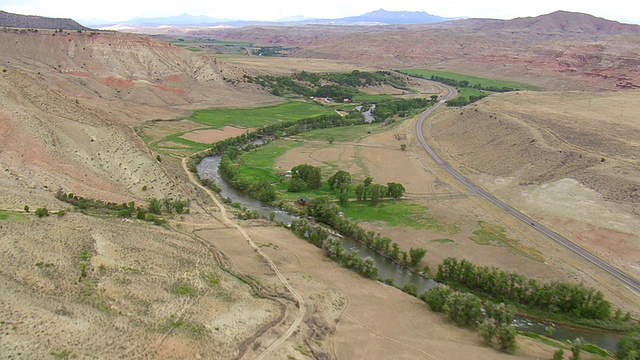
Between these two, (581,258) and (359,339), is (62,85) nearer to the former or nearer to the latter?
(359,339)

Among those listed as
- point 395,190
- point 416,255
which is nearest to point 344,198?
point 395,190

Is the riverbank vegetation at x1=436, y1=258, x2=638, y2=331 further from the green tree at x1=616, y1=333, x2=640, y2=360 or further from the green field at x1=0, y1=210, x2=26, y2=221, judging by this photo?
the green field at x1=0, y1=210, x2=26, y2=221

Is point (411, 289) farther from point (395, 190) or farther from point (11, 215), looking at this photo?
point (11, 215)

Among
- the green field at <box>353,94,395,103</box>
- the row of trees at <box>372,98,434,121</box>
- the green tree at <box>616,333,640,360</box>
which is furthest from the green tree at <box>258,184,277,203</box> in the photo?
the green field at <box>353,94,395,103</box>

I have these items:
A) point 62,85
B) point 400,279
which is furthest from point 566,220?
point 62,85

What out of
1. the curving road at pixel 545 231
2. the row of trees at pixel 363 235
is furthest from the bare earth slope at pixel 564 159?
the row of trees at pixel 363 235

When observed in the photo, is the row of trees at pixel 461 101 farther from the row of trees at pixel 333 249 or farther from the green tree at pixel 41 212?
the green tree at pixel 41 212
